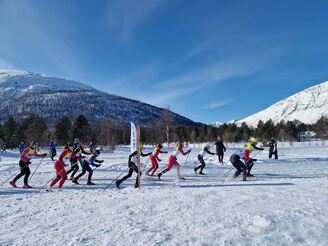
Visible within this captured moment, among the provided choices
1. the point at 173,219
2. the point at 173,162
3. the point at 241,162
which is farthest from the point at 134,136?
the point at 173,219

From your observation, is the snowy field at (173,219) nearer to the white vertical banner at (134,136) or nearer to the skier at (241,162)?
the white vertical banner at (134,136)

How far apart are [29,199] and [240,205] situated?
6.28 meters

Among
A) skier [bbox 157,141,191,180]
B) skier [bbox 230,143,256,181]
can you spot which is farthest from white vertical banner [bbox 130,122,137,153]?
skier [bbox 230,143,256,181]

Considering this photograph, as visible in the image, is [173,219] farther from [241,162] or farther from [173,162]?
[173,162]

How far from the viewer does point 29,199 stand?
906 centimetres

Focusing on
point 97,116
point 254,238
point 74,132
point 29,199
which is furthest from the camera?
point 97,116

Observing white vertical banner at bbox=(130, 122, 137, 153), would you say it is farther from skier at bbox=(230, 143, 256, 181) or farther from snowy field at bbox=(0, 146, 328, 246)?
skier at bbox=(230, 143, 256, 181)

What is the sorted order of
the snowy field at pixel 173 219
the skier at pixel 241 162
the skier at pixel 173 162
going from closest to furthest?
1. the snowy field at pixel 173 219
2. the skier at pixel 241 162
3. the skier at pixel 173 162

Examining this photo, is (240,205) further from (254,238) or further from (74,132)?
(74,132)

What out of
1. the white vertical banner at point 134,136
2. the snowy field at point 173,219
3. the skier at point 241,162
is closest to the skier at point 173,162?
the skier at point 241,162

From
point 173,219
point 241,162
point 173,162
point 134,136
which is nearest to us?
point 173,219

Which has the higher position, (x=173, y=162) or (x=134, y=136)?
(x=134, y=136)

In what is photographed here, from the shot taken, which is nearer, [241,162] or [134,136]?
[134,136]

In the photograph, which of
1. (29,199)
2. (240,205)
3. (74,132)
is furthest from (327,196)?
(74,132)
